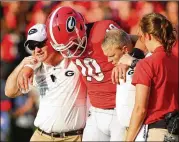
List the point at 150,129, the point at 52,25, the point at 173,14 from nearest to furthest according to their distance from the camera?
the point at 150,129 → the point at 52,25 → the point at 173,14

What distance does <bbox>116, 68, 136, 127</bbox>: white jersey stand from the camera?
5574 mm

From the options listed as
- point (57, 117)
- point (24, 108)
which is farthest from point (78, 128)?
point (24, 108)

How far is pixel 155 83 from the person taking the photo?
204 inches

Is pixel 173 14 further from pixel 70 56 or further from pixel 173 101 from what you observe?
pixel 173 101

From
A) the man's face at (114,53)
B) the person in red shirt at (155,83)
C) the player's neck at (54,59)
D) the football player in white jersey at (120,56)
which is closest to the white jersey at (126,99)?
the football player in white jersey at (120,56)

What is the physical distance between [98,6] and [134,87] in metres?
5.08

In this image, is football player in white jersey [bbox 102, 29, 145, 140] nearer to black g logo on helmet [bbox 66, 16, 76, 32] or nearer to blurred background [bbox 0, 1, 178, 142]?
black g logo on helmet [bbox 66, 16, 76, 32]

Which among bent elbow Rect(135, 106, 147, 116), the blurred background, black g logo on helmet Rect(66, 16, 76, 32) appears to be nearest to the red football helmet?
black g logo on helmet Rect(66, 16, 76, 32)

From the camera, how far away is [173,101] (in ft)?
17.3

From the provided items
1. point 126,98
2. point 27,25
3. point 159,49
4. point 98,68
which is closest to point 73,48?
point 98,68

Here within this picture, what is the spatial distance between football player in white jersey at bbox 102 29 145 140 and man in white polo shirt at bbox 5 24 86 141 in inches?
25.0

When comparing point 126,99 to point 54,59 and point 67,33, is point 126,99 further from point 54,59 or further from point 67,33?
point 54,59

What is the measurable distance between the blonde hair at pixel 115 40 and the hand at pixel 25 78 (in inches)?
33.4

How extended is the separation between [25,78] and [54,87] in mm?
327
